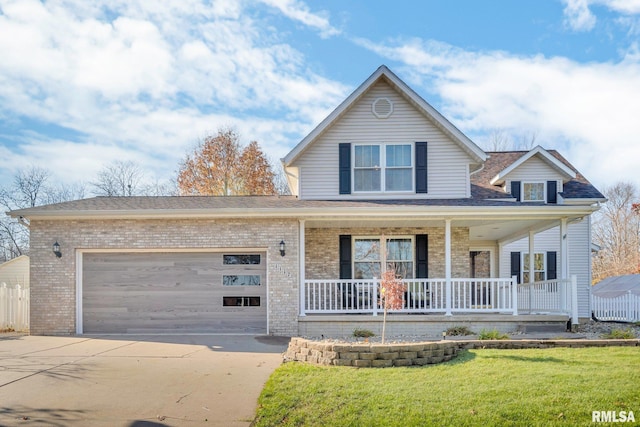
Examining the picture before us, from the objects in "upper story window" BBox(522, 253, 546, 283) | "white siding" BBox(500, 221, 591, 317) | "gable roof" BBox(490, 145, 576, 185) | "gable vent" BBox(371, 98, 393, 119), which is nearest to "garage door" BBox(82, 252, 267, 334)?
"gable vent" BBox(371, 98, 393, 119)

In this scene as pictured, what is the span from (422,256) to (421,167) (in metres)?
2.56

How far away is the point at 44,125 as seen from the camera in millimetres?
26578

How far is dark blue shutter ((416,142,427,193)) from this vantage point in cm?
1437

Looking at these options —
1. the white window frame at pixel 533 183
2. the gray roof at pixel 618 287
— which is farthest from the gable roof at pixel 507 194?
the gray roof at pixel 618 287

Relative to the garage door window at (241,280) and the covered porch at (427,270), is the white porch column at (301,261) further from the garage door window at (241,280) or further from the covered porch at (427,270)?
the garage door window at (241,280)

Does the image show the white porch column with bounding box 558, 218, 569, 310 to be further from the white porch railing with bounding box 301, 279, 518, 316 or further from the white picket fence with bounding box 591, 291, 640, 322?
the white picket fence with bounding box 591, 291, 640, 322

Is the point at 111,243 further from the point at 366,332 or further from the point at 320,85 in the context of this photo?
the point at 320,85

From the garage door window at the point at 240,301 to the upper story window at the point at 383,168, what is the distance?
14.2 feet

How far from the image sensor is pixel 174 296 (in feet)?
41.5

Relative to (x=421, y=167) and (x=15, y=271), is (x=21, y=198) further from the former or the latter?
(x=421, y=167)

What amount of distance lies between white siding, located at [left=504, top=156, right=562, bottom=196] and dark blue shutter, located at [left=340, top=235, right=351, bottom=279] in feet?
22.6

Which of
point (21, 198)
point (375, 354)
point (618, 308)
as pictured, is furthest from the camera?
point (21, 198)

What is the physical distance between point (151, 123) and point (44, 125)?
225 inches

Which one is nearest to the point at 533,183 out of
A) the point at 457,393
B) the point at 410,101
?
the point at 410,101
